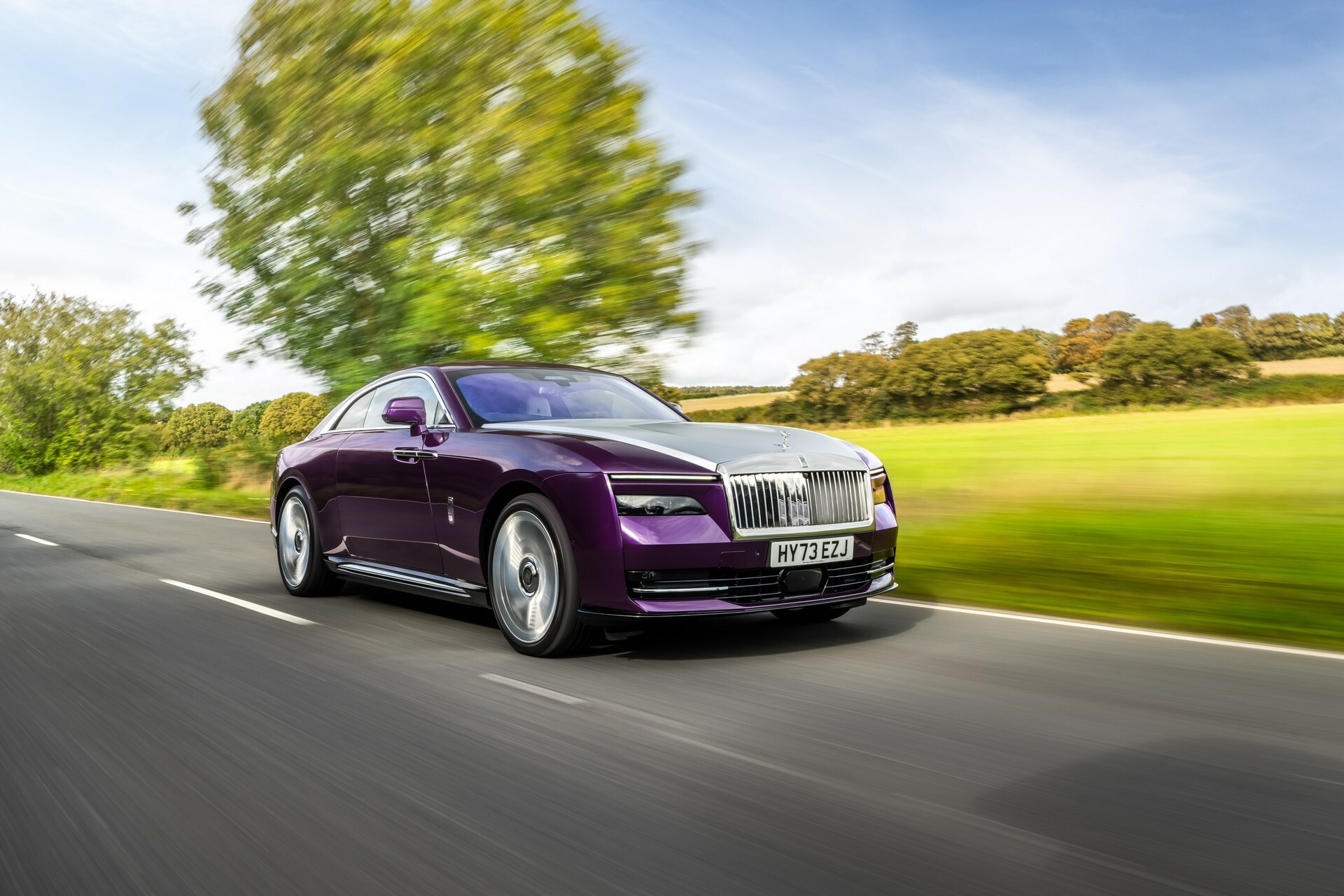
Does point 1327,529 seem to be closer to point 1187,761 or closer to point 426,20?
point 1187,761

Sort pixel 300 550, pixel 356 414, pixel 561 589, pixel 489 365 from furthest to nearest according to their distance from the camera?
pixel 300 550
pixel 356 414
pixel 489 365
pixel 561 589

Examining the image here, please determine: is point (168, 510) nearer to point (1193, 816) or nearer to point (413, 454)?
A: point (413, 454)

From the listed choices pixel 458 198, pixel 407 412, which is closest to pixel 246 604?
pixel 407 412

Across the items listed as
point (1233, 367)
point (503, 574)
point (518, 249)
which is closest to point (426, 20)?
point (518, 249)

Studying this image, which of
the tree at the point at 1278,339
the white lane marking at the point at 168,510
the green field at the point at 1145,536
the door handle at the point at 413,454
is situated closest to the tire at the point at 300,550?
the door handle at the point at 413,454

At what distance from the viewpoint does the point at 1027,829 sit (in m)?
2.99

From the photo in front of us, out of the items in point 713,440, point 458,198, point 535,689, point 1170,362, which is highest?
point 458,198

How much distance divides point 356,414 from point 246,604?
1491 millimetres

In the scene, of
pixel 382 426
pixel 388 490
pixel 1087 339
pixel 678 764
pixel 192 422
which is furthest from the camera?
pixel 1087 339

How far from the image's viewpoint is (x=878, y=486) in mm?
6016

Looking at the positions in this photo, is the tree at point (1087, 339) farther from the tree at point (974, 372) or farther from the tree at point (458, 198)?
the tree at point (458, 198)

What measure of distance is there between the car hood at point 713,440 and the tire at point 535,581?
0.47m

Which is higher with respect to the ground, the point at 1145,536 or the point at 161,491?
the point at 161,491

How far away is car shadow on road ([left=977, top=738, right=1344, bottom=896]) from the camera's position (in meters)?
2.67
